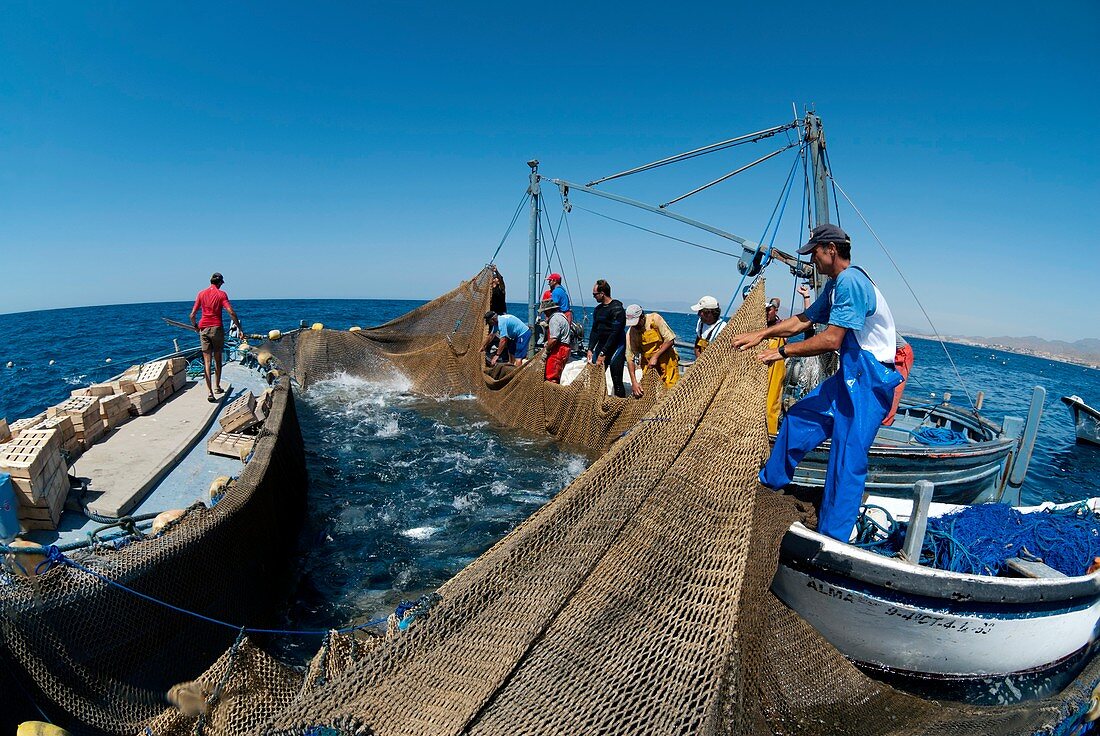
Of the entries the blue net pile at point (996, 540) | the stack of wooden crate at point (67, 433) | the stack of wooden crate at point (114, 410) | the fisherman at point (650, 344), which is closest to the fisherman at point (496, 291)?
the fisherman at point (650, 344)

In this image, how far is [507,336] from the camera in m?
10.9

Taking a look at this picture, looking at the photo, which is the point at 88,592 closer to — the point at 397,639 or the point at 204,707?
the point at 204,707

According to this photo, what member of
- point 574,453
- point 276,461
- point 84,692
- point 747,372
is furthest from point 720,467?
point 574,453

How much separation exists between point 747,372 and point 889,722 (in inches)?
88.4

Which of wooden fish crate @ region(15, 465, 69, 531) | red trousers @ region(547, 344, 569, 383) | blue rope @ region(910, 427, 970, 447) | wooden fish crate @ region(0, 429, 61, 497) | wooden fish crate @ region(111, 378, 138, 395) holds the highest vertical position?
red trousers @ region(547, 344, 569, 383)

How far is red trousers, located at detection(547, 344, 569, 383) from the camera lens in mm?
9180

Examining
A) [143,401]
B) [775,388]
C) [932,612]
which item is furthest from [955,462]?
[143,401]

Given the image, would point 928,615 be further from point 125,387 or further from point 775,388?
point 125,387

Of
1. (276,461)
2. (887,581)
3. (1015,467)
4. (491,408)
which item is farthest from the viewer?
(491,408)

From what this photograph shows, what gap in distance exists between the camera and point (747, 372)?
11.6ft

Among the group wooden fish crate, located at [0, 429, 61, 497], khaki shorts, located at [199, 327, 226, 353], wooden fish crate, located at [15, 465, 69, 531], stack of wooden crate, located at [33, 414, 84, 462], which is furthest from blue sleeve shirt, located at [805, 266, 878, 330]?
khaki shorts, located at [199, 327, 226, 353]

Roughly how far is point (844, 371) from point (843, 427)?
0.37m

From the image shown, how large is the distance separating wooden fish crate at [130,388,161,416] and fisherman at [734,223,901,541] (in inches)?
302

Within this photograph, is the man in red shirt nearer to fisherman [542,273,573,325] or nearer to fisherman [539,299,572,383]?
fisherman [539,299,572,383]
